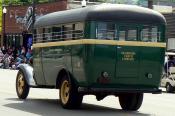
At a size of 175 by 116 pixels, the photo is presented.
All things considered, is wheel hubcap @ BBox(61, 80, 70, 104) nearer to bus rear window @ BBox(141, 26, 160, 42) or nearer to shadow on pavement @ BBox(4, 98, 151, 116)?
shadow on pavement @ BBox(4, 98, 151, 116)

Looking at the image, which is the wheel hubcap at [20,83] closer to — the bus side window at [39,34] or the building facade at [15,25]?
the bus side window at [39,34]

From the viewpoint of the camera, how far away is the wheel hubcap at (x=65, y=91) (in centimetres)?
1575

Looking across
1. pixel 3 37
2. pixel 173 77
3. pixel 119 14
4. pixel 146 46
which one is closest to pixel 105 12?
pixel 119 14

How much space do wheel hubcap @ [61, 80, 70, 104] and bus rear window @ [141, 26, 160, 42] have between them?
7.40 feet

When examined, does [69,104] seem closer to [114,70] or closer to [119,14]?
[114,70]

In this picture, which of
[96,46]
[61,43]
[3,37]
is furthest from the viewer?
[3,37]

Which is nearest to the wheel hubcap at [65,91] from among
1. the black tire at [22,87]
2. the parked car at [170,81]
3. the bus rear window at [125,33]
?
the bus rear window at [125,33]

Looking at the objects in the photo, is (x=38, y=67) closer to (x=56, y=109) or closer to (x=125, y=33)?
(x=56, y=109)

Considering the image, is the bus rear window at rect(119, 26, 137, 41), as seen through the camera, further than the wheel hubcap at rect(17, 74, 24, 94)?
No

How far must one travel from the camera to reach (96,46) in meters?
15.0

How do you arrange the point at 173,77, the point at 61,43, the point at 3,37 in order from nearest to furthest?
the point at 61,43 → the point at 173,77 → the point at 3,37

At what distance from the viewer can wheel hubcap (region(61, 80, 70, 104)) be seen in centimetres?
1575

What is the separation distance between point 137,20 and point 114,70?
4.76 ft

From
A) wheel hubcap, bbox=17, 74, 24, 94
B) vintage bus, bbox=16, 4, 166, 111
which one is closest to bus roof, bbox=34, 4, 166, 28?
vintage bus, bbox=16, 4, 166, 111
